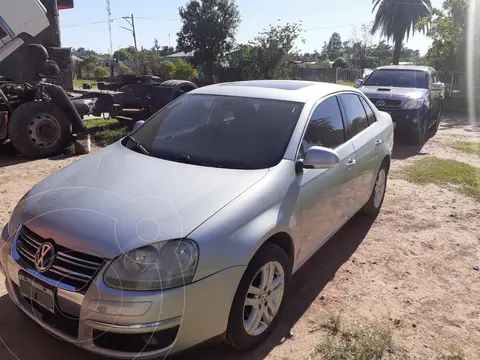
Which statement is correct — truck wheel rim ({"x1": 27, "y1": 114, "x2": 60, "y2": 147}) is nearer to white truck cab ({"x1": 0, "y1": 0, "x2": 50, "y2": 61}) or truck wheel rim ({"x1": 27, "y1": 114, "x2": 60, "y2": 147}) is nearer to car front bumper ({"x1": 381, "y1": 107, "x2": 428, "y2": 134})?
white truck cab ({"x1": 0, "y1": 0, "x2": 50, "y2": 61})

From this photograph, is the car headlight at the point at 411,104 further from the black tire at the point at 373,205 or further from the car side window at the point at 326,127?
the car side window at the point at 326,127

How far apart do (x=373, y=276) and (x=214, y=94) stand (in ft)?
7.32

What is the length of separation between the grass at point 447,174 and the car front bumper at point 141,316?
534cm

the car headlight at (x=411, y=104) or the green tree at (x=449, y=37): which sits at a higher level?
the green tree at (x=449, y=37)

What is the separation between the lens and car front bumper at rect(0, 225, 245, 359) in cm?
211

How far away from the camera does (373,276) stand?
3840 mm

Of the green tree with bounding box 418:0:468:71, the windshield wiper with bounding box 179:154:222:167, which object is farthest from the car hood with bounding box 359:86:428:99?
the green tree with bounding box 418:0:468:71

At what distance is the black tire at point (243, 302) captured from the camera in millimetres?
2420

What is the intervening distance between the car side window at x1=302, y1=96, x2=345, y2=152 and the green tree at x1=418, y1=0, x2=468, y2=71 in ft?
60.5

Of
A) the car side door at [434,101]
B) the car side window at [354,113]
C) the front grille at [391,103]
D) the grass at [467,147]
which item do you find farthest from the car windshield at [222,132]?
the car side door at [434,101]

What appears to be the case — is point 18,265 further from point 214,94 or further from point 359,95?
point 359,95

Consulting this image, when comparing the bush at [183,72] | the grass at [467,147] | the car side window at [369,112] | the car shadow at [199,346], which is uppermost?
the bush at [183,72]

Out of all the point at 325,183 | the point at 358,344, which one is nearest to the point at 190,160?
the point at 325,183

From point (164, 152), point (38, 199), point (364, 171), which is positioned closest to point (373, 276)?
point (364, 171)
